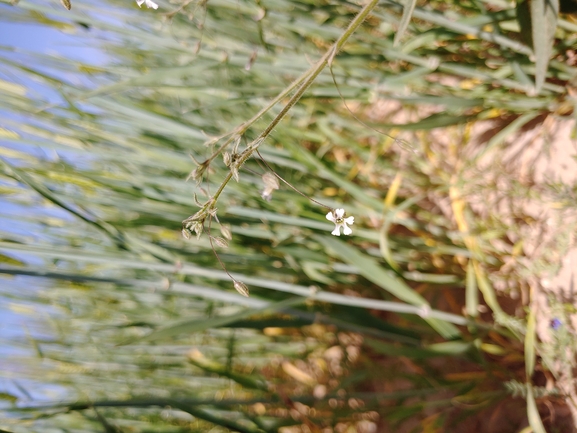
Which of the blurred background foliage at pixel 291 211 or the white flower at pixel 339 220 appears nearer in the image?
the white flower at pixel 339 220

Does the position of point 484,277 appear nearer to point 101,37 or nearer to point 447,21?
point 447,21

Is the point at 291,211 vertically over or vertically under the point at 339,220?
over

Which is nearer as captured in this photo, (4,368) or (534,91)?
(534,91)

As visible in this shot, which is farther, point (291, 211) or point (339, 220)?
point (291, 211)

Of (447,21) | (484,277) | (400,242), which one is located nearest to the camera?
(447,21)

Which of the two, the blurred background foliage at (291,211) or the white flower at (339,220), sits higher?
the blurred background foliage at (291,211)

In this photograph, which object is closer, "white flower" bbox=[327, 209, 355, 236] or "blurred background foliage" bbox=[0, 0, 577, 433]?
"white flower" bbox=[327, 209, 355, 236]

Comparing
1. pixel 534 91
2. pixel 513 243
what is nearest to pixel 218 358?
pixel 513 243

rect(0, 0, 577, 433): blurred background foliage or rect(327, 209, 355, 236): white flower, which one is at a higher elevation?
rect(0, 0, 577, 433): blurred background foliage
